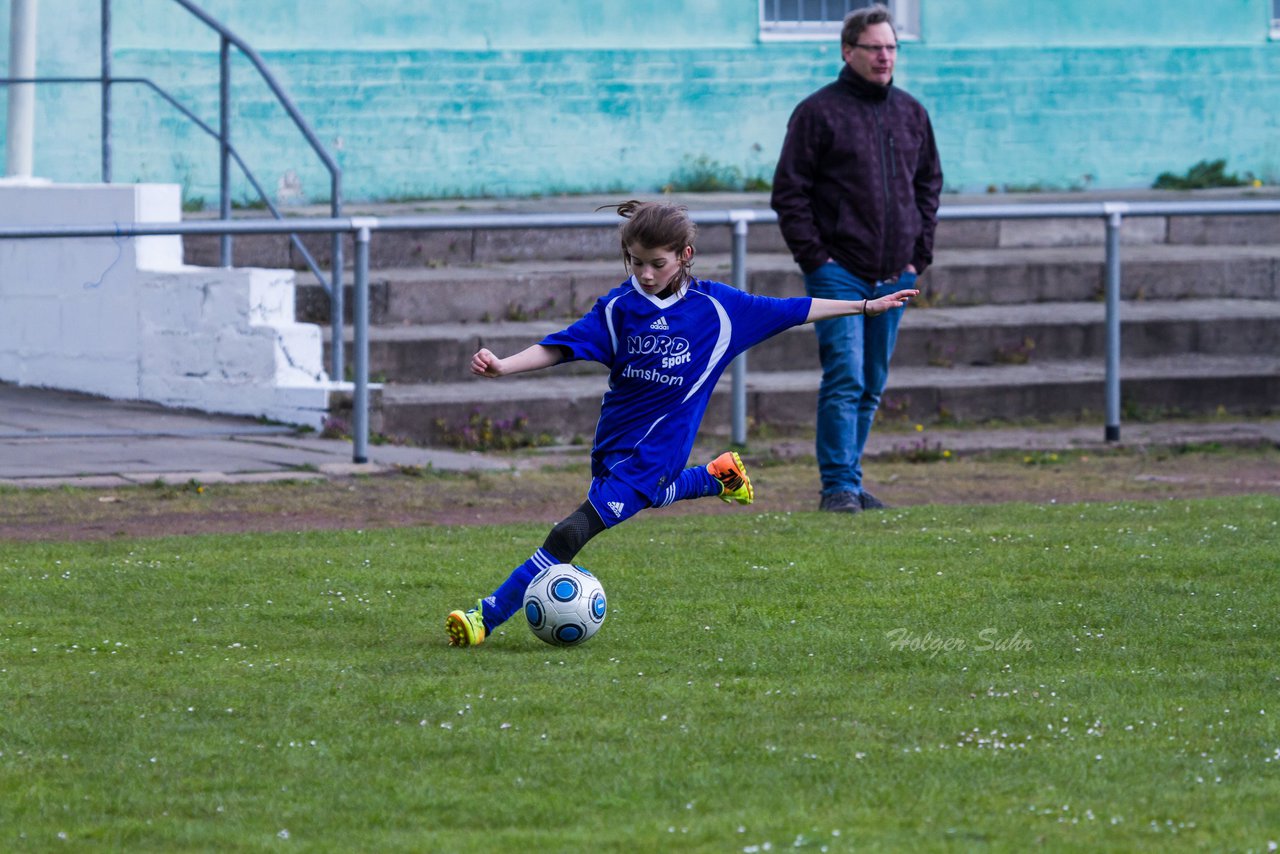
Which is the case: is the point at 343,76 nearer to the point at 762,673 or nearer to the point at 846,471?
the point at 846,471

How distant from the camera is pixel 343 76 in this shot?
607 inches

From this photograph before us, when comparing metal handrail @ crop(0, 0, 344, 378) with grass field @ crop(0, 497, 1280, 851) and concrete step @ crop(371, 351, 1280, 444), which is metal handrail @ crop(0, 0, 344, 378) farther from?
grass field @ crop(0, 497, 1280, 851)

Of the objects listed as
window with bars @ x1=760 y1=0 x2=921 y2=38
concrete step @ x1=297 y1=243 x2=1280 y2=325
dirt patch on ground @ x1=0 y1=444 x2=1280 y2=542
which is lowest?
dirt patch on ground @ x1=0 y1=444 x2=1280 y2=542

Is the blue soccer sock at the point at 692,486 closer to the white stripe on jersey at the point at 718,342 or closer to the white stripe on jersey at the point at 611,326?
the white stripe on jersey at the point at 718,342

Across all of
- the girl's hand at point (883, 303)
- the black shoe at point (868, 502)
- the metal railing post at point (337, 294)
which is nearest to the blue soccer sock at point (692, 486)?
the girl's hand at point (883, 303)

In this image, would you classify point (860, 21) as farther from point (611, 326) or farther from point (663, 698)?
point (663, 698)

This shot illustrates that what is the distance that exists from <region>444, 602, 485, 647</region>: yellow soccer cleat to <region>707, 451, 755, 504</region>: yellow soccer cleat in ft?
3.63

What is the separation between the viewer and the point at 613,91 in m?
16.3

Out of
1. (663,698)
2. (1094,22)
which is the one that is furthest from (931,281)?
(663,698)

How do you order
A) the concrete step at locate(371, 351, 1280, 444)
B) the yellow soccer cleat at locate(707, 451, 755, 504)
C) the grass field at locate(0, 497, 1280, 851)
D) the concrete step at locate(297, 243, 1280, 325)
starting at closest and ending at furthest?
the grass field at locate(0, 497, 1280, 851), the yellow soccer cleat at locate(707, 451, 755, 504), the concrete step at locate(371, 351, 1280, 444), the concrete step at locate(297, 243, 1280, 325)

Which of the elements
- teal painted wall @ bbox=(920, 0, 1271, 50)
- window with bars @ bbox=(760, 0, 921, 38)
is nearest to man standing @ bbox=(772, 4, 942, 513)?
window with bars @ bbox=(760, 0, 921, 38)

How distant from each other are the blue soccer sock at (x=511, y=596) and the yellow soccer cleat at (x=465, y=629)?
5 centimetres

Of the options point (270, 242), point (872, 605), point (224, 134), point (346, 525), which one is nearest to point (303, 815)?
point (872, 605)

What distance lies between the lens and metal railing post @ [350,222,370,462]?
1077 cm
